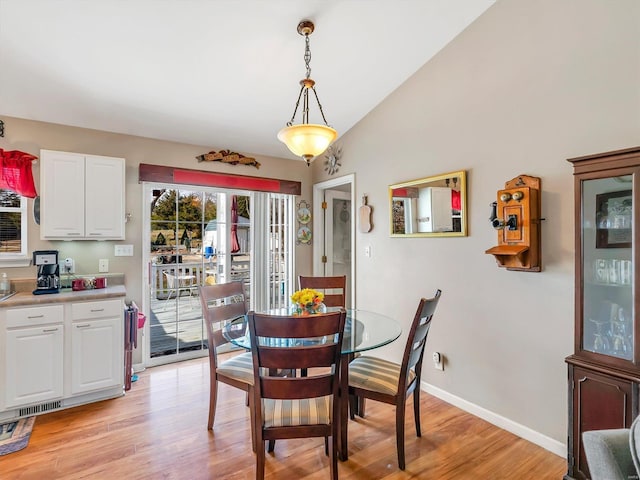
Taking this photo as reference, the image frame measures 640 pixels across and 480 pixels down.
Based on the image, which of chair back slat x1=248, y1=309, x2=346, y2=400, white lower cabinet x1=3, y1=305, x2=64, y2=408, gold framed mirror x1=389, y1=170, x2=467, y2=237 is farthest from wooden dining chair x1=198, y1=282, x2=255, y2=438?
gold framed mirror x1=389, y1=170, x2=467, y2=237

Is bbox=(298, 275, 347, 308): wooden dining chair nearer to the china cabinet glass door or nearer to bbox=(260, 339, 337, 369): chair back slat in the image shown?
bbox=(260, 339, 337, 369): chair back slat

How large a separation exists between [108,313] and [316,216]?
101 inches

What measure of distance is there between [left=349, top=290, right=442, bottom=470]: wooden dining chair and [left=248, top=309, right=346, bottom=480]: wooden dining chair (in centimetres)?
38

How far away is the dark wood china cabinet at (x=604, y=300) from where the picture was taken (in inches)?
66.0

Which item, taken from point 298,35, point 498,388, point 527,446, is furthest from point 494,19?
point 527,446

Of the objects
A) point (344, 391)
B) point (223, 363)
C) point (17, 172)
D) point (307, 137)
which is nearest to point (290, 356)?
point (344, 391)

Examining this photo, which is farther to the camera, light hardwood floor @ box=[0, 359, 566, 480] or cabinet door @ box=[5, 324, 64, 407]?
cabinet door @ box=[5, 324, 64, 407]

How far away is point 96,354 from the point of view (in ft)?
9.05

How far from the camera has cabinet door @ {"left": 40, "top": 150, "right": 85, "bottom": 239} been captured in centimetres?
282

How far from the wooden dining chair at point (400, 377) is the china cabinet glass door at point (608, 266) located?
796 millimetres

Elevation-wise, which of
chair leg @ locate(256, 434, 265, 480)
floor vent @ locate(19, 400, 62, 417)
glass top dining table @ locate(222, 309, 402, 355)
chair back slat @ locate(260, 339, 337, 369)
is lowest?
floor vent @ locate(19, 400, 62, 417)

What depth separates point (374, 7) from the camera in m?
2.38

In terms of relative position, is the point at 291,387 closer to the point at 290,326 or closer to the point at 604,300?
the point at 290,326

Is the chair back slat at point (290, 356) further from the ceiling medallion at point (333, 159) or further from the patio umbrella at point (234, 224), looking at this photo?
the ceiling medallion at point (333, 159)
